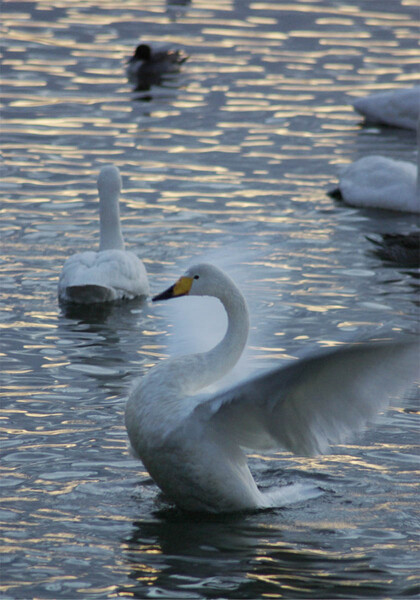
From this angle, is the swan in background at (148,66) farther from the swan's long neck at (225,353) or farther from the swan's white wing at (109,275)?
the swan's long neck at (225,353)

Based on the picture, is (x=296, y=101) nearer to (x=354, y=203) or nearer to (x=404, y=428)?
→ (x=354, y=203)

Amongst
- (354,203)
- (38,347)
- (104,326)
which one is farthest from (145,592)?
(354,203)

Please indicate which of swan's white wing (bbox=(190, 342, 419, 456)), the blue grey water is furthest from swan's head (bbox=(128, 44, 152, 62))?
swan's white wing (bbox=(190, 342, 419, 456))

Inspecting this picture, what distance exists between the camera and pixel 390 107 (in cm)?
1891

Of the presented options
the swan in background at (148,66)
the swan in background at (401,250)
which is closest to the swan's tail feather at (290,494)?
the swan in background at (401,250)

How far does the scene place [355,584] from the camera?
263 inches

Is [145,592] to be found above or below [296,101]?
below

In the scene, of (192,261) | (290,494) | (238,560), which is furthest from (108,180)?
(238,560)

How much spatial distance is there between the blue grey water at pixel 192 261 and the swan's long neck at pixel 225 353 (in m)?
0.79

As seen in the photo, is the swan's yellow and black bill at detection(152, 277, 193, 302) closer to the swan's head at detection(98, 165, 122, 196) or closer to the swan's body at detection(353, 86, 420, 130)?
the swan's head at detection(98, 165, 122, 196)

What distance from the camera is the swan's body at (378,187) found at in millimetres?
15242

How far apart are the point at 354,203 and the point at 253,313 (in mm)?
4522

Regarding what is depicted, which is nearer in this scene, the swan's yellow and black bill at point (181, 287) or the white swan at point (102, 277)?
the swan's yellow and black bill at point (181, 287)

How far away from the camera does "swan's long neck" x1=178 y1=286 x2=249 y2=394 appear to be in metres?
7.54
